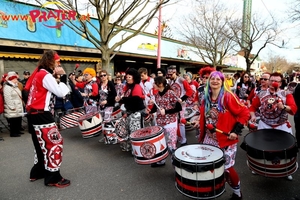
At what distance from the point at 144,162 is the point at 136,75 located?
1877mm

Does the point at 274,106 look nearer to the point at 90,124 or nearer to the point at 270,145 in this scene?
the point at 270,145

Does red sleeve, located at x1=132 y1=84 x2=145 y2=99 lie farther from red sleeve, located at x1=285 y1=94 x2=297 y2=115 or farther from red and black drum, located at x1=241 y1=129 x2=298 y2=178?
red sleeve, located at x1=285 y1=94 x2=297 y2=115

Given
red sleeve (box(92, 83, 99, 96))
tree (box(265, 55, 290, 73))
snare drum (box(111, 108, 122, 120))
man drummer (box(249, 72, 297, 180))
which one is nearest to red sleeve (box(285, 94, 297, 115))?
man drummer (box(249, 72, 297, 180))

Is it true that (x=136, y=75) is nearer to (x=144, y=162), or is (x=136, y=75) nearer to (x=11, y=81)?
(x=144, y=162)

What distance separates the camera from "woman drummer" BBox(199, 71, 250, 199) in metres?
2.88

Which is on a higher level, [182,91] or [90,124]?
[182,91]

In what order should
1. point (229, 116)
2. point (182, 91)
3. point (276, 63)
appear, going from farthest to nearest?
point (276, 63) < point (182, 91) < point (229, 116)

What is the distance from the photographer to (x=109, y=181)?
3.75 metres

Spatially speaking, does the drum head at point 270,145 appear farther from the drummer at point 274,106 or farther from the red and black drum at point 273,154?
the drummer at point 274,106

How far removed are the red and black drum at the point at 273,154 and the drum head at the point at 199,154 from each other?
623 millimetres

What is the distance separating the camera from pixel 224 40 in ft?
70.5

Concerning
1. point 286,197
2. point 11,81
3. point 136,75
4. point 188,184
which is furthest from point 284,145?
point 11,81

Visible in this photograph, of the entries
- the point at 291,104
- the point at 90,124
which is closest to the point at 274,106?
the point at 291,104

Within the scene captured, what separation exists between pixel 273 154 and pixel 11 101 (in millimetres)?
6568
